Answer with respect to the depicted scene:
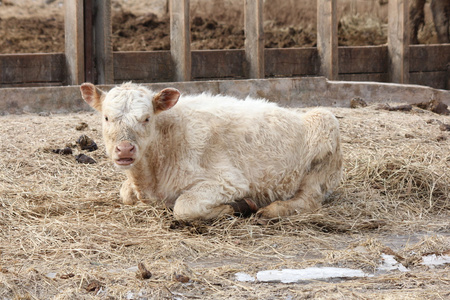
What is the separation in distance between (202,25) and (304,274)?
1461 cm

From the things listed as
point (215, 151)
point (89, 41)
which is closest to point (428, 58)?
point (89, 41)

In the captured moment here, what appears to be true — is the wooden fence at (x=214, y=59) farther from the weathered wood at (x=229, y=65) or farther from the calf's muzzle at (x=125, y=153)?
the calf's muzzle at (x=125, y=153)

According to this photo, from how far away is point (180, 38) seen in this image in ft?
35.4

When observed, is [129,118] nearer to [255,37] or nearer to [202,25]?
[255,37]

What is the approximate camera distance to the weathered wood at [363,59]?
1336cm

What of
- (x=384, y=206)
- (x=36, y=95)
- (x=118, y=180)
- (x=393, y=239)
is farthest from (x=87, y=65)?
(x=393, y=239)

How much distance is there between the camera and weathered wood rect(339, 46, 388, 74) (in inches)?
526

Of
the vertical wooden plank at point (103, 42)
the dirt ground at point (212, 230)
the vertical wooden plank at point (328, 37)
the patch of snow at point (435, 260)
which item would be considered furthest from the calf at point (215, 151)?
the vertical wooden plank at point (328, 37)

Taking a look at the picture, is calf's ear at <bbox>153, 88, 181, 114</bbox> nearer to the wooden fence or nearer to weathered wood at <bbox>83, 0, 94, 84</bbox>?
the wooden fence

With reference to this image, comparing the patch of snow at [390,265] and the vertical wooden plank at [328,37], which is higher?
the vertical wooden plank at [328,37]

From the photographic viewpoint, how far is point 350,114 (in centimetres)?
939

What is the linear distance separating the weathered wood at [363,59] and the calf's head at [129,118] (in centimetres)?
834

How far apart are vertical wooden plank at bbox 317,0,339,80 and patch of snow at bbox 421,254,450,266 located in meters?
7.52

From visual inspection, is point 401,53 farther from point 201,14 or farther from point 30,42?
point 30,42
